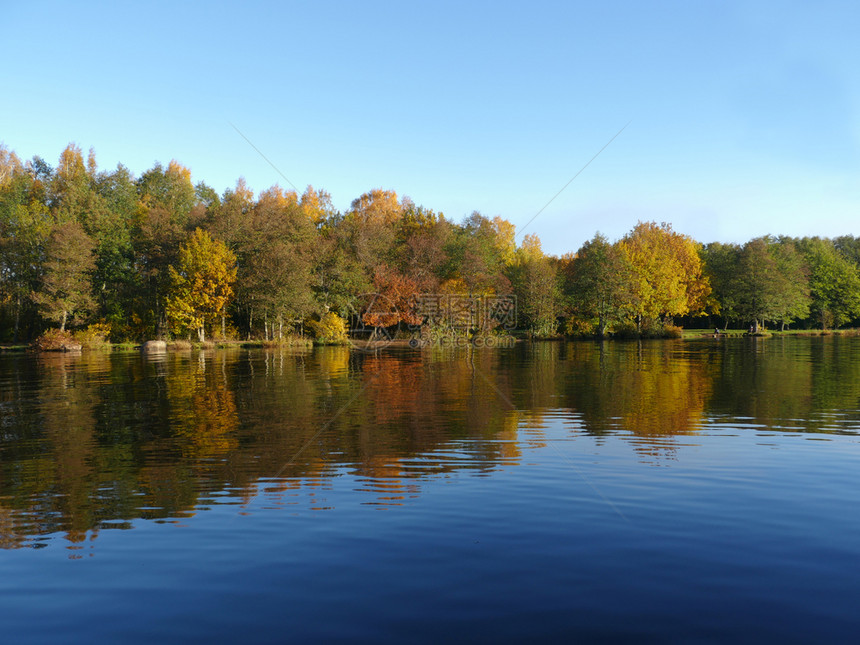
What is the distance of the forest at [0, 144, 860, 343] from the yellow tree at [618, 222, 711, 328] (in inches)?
8.5

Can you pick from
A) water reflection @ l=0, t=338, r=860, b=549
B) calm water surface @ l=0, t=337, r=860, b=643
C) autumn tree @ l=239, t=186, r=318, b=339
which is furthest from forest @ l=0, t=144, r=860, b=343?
calm water surface @ l=0, t=337, r=860, b=643

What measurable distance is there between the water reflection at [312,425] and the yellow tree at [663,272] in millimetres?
49504

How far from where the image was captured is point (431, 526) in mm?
7758

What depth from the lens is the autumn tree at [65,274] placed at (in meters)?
58.6

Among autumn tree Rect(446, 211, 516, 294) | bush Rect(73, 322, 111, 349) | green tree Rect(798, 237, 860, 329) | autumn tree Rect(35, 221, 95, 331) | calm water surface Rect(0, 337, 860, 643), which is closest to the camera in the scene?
calm water surface Rect(0, 337, 860, 643)

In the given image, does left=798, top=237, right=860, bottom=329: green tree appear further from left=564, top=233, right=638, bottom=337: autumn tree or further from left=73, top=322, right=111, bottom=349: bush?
left=73, top=322, right=111, bottom=349: bush

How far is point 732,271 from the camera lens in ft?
290

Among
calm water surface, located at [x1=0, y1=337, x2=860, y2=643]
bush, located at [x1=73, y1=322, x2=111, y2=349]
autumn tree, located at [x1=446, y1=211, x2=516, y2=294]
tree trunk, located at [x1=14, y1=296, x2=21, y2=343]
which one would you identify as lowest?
calm water surface, located at [x1=0, y1=337, x2=860, y2=643]

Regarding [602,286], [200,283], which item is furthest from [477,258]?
[200,283]

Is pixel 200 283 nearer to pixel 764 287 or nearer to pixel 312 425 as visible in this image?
pixel 312 425

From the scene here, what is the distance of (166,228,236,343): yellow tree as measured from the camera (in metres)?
59.9

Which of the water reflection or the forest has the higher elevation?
the forest

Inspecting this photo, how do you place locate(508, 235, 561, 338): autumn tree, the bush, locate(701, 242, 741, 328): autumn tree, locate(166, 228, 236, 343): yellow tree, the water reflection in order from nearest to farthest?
the water reflection < the bush < locate(166, 228, 236, 343): yellow tree < locate(508, 235, 561, 338): autumn tree < locate(701, 242, 741, 328): autumn tree

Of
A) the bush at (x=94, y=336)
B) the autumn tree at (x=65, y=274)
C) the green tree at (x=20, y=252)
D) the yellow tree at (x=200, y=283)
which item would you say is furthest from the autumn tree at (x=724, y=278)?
the green tree at (x=20, y=252)
